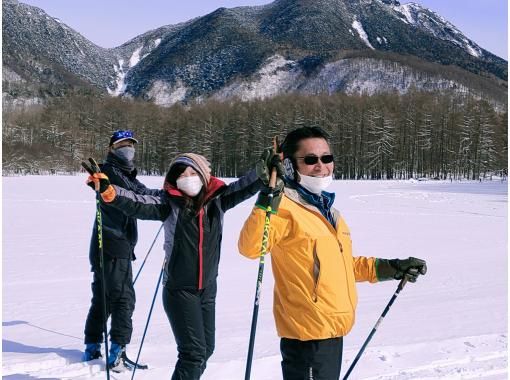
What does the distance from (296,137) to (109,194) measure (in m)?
1.37

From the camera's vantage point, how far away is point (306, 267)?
2.33m

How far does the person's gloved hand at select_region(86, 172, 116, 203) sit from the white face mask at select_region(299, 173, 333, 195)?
137 cm

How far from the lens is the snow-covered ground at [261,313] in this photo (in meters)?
4.14

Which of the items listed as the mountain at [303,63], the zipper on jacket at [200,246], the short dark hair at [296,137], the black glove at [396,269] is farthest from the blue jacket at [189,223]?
the mountain at [303,63]

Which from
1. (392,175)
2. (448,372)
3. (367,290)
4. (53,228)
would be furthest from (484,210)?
(392,175)

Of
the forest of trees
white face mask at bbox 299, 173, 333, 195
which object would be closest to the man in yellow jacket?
white face mask at bbox 299, 173, 333, 195

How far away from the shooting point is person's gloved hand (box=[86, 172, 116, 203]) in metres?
3.12

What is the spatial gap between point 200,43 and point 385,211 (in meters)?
190

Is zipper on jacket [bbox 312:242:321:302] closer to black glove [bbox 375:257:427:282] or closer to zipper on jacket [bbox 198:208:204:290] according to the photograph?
black glove [bbox 375:257:427:282]

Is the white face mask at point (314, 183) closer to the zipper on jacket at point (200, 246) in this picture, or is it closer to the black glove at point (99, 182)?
the zipper on jacket at point (200, 246)

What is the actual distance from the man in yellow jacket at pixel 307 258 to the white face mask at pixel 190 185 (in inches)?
34.2

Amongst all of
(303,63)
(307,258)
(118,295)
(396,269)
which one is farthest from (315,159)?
(303,63)

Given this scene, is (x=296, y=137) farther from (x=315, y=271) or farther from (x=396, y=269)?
(x=396, y=269)

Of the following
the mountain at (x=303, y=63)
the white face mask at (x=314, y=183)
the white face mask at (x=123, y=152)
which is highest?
the mountain at (x=303, y=63)
